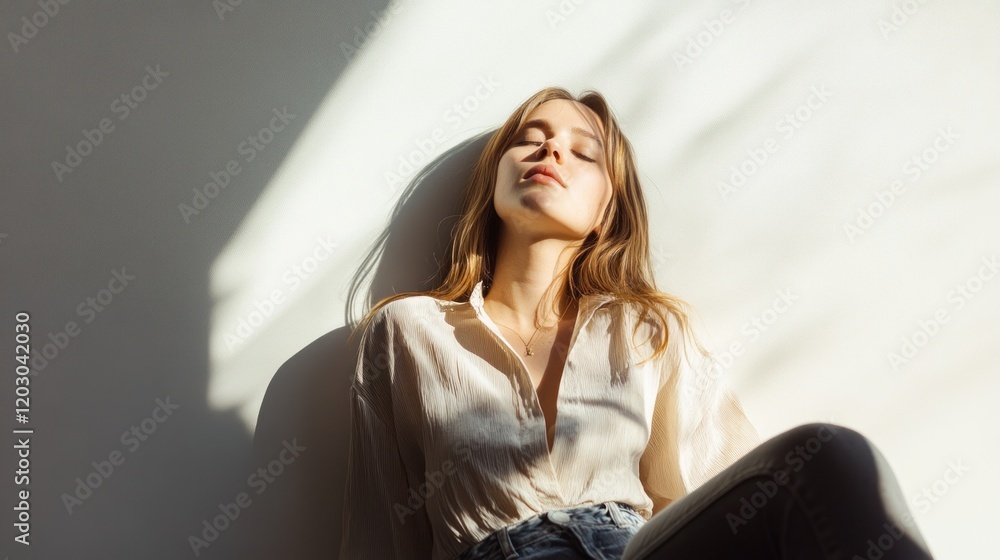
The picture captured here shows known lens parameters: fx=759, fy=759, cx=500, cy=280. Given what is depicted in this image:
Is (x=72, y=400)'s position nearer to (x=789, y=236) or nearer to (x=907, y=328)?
(x=789, y=236)

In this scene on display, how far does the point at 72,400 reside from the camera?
5.07 ft

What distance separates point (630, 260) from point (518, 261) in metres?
0.26

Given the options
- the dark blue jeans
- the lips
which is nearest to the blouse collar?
the lips

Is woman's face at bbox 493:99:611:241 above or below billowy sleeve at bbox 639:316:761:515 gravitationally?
above

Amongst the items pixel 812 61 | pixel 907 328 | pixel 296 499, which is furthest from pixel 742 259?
pixel 296 499

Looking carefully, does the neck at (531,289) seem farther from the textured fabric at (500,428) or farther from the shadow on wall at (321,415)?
the shadow on wall at (321,415)

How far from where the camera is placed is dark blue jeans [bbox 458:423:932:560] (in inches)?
35.2

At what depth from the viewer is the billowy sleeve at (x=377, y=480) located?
1.48 meters

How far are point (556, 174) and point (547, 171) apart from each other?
2 cm

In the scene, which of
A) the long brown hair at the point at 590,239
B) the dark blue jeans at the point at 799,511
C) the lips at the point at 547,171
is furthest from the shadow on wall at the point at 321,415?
the dark blue jeans at the point at 799,511

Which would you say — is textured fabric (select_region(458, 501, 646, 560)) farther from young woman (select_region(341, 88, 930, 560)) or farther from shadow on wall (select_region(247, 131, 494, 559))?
shadow on wall (select_region(247, 131, 494, 559))

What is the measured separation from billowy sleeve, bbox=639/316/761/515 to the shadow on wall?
1.89 feet

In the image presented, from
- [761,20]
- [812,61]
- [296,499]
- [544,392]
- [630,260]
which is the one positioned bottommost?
[296,499]

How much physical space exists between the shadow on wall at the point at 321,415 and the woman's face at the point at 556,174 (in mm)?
231
